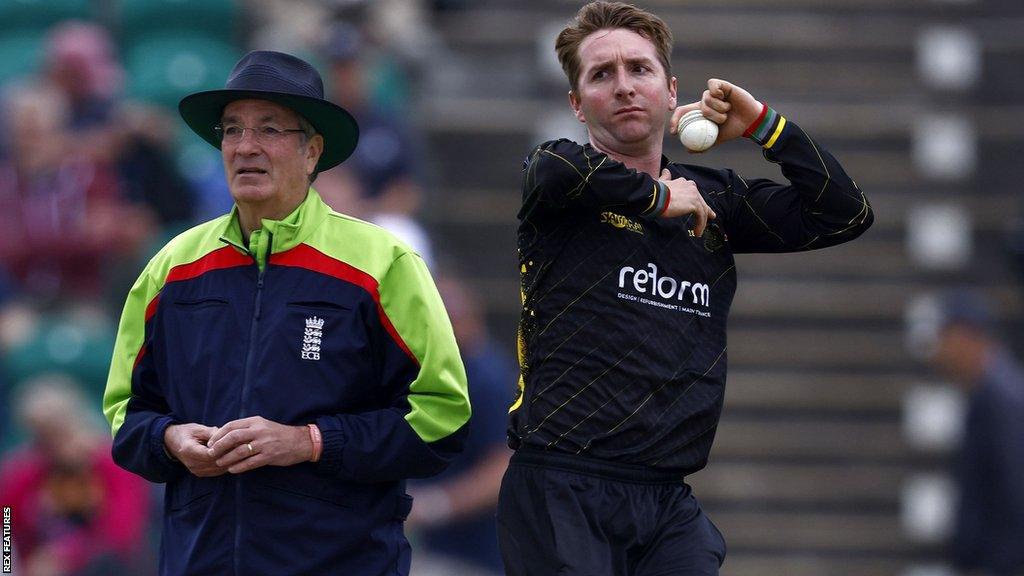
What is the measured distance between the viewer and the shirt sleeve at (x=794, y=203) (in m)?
4.58

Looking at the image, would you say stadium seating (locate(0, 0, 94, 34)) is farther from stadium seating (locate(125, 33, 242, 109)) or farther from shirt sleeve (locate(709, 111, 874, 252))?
shirt sleeve (locate(709, 111, 874, 252))

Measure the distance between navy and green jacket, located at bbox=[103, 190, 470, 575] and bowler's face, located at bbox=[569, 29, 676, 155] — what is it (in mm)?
598

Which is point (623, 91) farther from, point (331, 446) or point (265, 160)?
point (331, 446)

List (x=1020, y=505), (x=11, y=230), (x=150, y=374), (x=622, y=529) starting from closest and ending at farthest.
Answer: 1. (x=622, y=529)
2. (x=150, y=374)
3. (x=1020, y=505)
4. (x=11, y=230)

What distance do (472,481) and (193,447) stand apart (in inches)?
166

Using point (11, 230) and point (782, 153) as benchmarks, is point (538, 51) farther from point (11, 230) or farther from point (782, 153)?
point (782, 153)

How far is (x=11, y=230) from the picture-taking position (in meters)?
10.4

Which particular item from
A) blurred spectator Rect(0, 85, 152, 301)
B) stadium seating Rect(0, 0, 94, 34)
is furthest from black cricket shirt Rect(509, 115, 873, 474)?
stadium seating Rect(0, 0, 94, 34)

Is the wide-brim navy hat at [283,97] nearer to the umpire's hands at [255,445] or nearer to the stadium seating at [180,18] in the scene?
the umpire's hands at [255,445]

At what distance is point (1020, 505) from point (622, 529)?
16.3ft

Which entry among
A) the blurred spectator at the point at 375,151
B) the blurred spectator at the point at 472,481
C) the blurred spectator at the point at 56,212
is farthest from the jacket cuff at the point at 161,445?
the blurred spectator at the point at 56,212

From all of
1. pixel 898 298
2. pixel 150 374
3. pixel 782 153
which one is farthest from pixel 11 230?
pixel 782 153

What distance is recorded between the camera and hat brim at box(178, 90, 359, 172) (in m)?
4.55

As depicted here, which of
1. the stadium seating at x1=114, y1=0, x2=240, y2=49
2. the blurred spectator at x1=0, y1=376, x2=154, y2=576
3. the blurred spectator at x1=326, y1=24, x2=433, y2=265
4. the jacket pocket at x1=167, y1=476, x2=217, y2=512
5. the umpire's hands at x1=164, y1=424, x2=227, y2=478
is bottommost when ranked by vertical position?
the blurred spectator at x1=0, y1=376, x2=154, y2=576
